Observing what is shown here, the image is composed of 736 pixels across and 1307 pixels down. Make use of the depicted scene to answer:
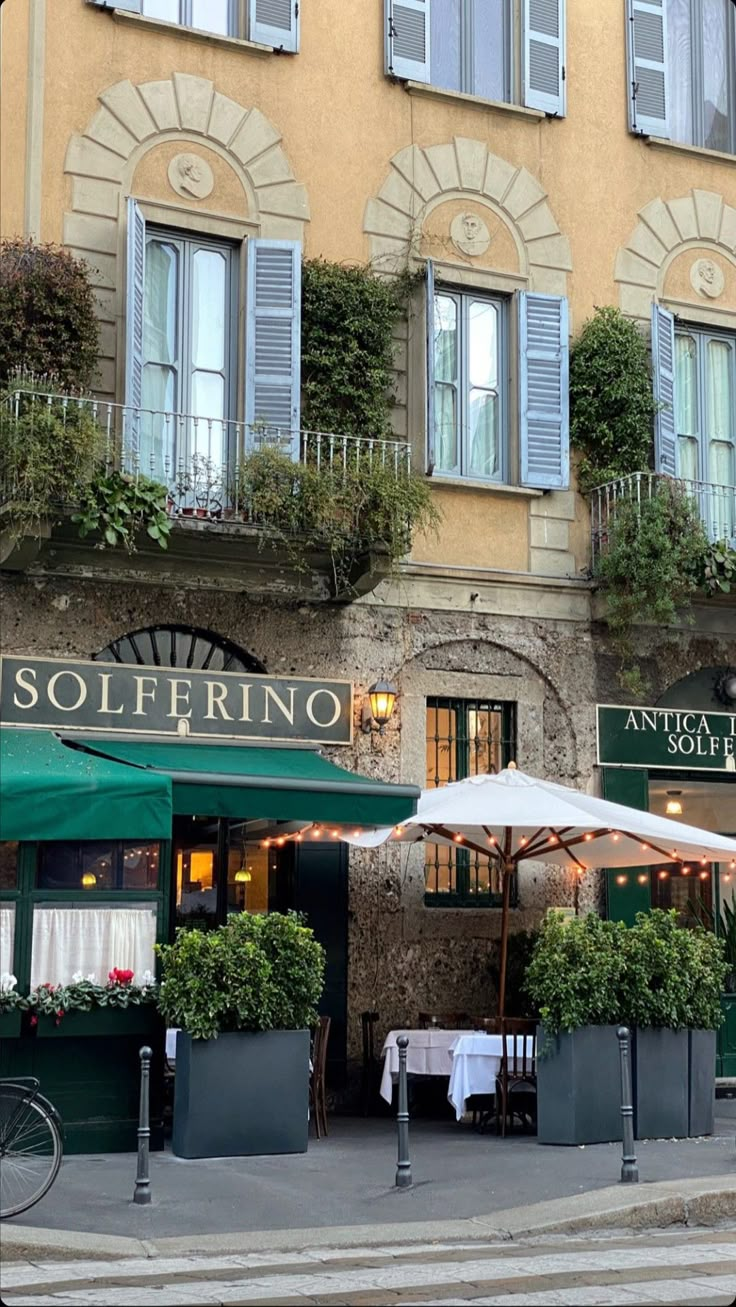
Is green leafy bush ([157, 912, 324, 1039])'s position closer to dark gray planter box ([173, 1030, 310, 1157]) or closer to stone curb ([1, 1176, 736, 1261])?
dark gray planter box ([173, 1030, 310, 1157])

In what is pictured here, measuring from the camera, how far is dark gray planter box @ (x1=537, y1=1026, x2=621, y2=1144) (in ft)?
41.2

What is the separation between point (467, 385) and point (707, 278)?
319cm

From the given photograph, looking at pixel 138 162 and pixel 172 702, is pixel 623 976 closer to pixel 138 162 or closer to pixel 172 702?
pixel 172 702

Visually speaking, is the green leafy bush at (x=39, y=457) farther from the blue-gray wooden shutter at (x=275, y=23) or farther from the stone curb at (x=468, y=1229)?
the stone curb at (x=468, y=1229)

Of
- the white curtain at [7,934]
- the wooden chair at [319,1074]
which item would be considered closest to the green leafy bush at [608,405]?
the wooden chair at [319,1074]

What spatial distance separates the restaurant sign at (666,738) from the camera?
1656cm

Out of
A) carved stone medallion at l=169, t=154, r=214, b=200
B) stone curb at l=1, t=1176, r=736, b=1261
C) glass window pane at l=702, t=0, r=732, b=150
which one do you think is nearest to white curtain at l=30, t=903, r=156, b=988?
stone curb at l=1, t=1176, r=736, b=1261

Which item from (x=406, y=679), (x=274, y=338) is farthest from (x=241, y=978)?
(x=274, y=338)

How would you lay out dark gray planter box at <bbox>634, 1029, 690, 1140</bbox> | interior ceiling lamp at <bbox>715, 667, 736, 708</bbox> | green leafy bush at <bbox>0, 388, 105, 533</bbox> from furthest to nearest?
interior ceiling lamp at <bbox>715, 667, 736, 708</bbox> < green leafy bush at <bbox>0, 388, 105, 533</bbox> < dark gray planter box at <bbox>634, 1029, 690, 1140</bbox>

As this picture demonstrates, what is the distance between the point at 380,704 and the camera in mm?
15250

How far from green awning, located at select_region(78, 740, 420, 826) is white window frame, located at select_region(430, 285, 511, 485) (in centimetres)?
395

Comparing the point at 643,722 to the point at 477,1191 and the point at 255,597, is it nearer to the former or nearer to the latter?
the point at 255,597

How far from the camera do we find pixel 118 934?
40.9 ft

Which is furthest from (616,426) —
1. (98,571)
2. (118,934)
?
(118,934)
